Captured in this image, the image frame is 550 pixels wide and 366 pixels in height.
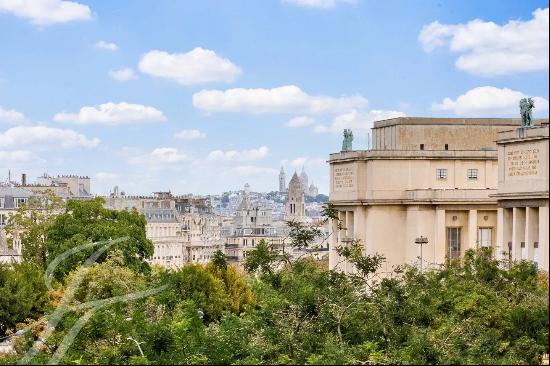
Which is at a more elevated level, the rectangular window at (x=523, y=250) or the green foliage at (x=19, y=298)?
the rectangular window at (x=523, y=250)

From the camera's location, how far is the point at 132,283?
212 feet

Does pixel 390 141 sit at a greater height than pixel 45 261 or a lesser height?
greater

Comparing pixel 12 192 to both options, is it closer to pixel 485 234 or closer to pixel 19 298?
pixel 19 298

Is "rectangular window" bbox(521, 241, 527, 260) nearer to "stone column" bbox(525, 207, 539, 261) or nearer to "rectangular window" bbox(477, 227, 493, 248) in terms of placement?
"stone column" bbox(525, 207, 539, 261)

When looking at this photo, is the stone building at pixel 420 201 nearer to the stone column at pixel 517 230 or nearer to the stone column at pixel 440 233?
the stone column at pixel 440 233

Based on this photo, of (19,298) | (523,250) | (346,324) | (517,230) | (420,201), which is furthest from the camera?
(420,201)

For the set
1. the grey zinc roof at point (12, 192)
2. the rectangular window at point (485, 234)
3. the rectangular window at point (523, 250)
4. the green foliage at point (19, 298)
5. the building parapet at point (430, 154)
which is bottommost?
the green foliage at point (19, 298)

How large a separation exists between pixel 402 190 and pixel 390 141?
4.08 meters

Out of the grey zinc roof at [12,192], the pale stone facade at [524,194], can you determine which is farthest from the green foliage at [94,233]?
the grey zinc roof at [12,192]

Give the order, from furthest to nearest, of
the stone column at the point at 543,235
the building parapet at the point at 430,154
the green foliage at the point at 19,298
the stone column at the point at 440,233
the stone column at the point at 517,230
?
the building parapet at the point at 430,154 < the stone column at the point at 440,233 < the green foliage at the point at 19,298 < the stone column at the point at 517,230 < the stone column at the point at 543,235

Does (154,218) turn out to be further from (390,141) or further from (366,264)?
(366,264)

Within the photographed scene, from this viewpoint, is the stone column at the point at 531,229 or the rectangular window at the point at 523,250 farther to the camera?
the rectangular window at the point at 523,250

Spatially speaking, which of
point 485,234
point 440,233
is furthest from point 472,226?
point 440,233

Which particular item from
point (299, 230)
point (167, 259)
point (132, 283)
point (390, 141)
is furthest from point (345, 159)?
point (167, 259)
